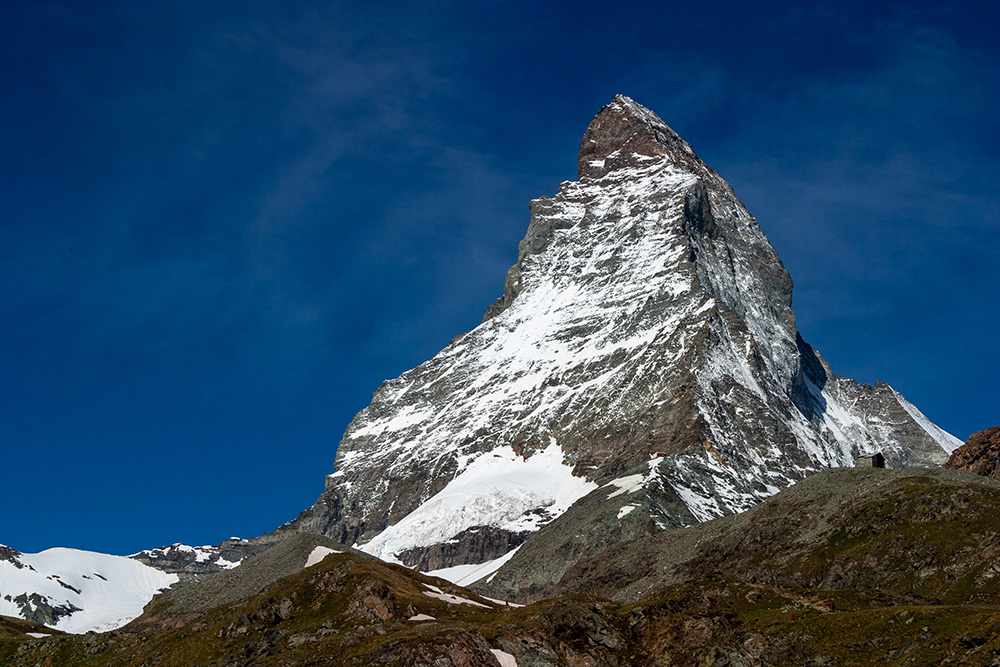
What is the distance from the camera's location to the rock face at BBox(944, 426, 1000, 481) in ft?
559

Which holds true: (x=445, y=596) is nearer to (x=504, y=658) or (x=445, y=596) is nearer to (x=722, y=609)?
(x=504, y=658)

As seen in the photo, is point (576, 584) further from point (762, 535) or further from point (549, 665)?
point (549, 665)

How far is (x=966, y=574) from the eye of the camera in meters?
90.1

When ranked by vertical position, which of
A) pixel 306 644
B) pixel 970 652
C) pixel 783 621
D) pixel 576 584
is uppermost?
pixel 576 584

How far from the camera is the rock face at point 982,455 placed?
170500mm

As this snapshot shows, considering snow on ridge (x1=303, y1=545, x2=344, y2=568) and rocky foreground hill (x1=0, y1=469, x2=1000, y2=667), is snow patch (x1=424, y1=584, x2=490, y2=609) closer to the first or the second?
rocky foreground hill (x1=0, y1=469, x2=1000, y2=667)

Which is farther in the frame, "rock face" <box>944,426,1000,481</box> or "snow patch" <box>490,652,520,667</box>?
"rock face" <box>944,426,1000,481</box>

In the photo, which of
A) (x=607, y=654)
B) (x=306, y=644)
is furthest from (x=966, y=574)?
(x=306, y=644)

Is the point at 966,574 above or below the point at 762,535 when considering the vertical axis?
below

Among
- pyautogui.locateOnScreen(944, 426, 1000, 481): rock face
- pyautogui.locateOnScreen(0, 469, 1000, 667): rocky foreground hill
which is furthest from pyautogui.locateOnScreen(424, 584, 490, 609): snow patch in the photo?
pyautogui.locateOnScreen(944, 426, 1000, 481): rock face

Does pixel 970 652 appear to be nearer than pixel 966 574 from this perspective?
Yes

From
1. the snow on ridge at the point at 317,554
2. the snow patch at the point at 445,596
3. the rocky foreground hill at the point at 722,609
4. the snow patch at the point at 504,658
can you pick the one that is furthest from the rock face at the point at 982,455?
the snow patch at the point at 504,658

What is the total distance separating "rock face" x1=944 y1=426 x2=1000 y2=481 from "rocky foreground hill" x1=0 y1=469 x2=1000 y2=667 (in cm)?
4195

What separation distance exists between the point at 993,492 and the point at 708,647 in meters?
48.6
